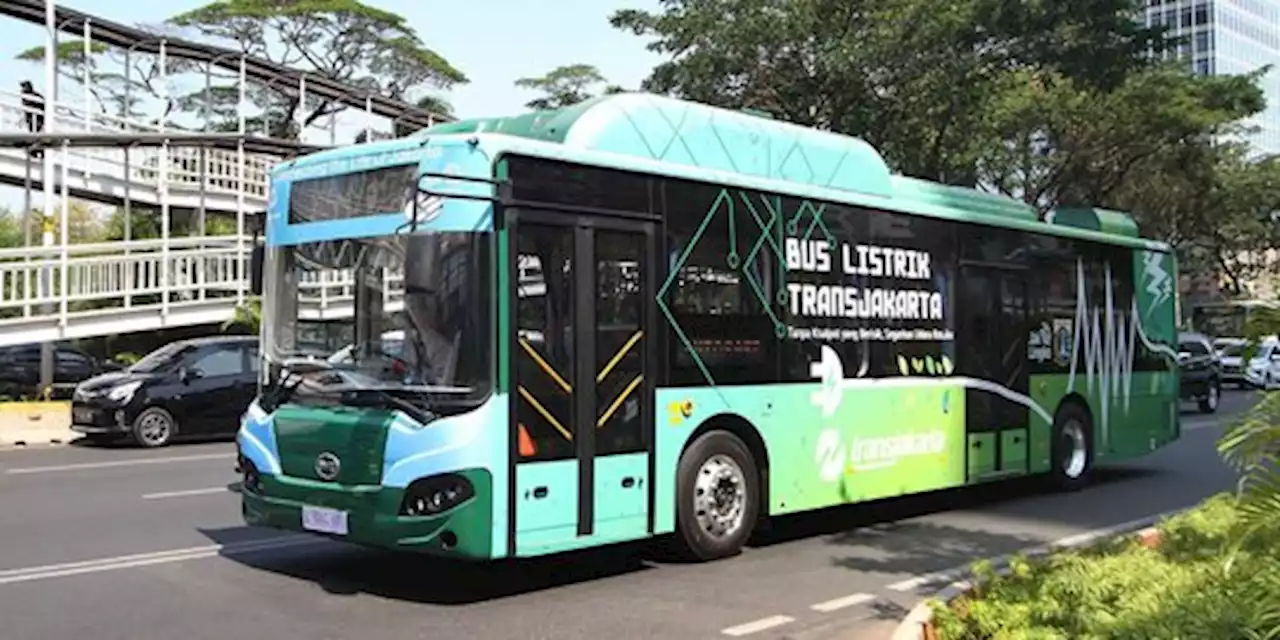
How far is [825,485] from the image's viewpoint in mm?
9992

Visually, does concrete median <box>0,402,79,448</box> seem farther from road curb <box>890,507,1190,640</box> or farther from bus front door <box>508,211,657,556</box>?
road curb <box>890,507,1190,640</box>

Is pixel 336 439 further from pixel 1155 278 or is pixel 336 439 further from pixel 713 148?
pixel 1155 278

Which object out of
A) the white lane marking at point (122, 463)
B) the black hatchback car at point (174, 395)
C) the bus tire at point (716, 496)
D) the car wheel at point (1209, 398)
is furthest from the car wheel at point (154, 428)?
the car wheel at point (1209, 398)

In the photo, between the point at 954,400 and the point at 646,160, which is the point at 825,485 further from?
the point at 646,160

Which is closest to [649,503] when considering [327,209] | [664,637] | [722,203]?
[664,637]

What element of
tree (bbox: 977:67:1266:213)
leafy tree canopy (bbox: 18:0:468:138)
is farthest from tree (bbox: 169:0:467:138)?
tree (bbox: 977:67:1266:213)

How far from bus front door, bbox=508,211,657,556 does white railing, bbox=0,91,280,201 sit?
19.9 meters

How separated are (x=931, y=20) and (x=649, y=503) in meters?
18.1

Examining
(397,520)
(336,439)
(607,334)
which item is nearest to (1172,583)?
(607,334)

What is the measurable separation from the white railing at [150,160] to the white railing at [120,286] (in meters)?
3.58

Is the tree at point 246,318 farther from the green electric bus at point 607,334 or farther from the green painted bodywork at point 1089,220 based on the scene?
the green electric bus at point 607,334

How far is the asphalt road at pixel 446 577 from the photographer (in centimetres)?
702

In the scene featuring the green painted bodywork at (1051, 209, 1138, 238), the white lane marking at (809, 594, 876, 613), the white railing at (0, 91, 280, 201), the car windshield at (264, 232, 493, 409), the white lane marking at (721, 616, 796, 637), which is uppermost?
the white railing at (0, 91, 280, 201)

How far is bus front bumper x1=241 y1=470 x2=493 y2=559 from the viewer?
285 inches
